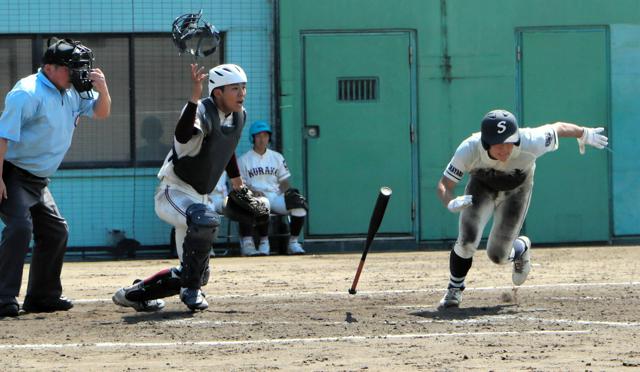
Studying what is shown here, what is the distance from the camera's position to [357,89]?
18.5 m

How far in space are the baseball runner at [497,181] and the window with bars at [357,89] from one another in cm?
748

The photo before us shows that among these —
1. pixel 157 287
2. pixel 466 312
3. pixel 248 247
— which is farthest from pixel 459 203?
pixel 248 247

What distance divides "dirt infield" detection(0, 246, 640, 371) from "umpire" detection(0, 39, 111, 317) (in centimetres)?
31

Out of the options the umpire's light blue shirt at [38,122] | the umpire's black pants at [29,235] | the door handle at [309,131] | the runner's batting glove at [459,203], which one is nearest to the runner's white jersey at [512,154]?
the runner's batting glove at [459,203]

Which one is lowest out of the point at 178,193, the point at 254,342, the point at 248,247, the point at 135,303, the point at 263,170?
the point at 254,342

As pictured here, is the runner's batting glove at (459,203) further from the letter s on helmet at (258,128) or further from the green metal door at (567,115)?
the green metal door at (567,115)

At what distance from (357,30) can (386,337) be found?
10039 millimetres

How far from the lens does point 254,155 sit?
17.9 m

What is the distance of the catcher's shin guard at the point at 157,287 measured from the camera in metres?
10.3

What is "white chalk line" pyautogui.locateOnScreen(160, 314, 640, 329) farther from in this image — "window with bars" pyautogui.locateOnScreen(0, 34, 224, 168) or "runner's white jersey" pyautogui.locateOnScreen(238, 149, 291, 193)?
"window with bars" pyautogui.locateOnScreen(0, 34, 224, 168)

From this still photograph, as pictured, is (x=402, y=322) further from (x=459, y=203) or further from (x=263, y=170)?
(x=263, y=170)

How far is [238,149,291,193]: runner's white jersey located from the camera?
17766 millimetres

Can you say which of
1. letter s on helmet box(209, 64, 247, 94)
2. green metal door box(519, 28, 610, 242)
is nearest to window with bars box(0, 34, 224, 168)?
green metal door box(519, 28, 610, 242)

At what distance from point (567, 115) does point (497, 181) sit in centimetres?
826
